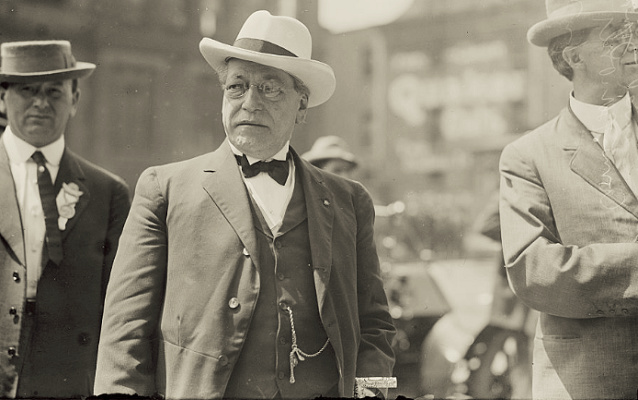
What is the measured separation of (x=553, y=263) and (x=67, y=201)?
2.18m

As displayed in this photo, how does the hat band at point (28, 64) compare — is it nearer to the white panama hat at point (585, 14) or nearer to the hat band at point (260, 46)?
the hat band at point (260, 46)

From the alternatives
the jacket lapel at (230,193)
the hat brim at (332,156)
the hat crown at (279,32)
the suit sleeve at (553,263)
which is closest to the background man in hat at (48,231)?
the jacket lapel at (230,193)

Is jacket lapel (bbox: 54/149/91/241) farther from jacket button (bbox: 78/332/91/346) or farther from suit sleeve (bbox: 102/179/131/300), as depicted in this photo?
jacket button (bbox: 78/332/91/346)

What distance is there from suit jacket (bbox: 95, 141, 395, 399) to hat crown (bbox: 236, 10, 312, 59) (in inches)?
18.9

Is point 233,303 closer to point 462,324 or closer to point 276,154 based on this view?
point 276,154

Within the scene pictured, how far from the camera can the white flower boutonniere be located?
3773 millimetres

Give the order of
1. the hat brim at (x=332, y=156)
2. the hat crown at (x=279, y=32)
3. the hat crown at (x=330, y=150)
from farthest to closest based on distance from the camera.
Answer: the hat brim at (x=332, y=156), the hat crown at (x=330, y=150), the hat crown at (x=279, y=32)

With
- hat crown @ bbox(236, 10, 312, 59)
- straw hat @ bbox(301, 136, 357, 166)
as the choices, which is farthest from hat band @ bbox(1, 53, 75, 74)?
straw hat @ bbox(301, 136, 357, 166)

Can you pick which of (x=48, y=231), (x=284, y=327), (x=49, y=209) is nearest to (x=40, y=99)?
(x=49, y=209)

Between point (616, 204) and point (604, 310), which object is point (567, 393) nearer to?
point (604, 310)

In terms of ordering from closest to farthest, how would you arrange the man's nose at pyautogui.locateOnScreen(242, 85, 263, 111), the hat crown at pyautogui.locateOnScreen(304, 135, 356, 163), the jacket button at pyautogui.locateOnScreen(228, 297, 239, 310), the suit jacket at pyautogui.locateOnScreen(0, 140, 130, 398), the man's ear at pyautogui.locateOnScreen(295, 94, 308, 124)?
1. the jacket button at pyautogui.locateOnScreen(228, 297, 239, 310)
2. the man's nose at pyautogui.locateOnScreen(242, 85, 263, 111)
3. the man's ear at pyautogui.locateOnScreen(295, 94, 308, 124)
4. the suit jacket at pyautogui.locateOnScreen(0, 140, 130, 398)
5. the hat crown at pyautogui.locateOnScreen(304, 135, 356, 163)

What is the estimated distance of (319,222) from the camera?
3.38m

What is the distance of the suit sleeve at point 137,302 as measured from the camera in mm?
3107

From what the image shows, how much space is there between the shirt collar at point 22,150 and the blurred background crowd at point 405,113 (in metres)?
0.21
